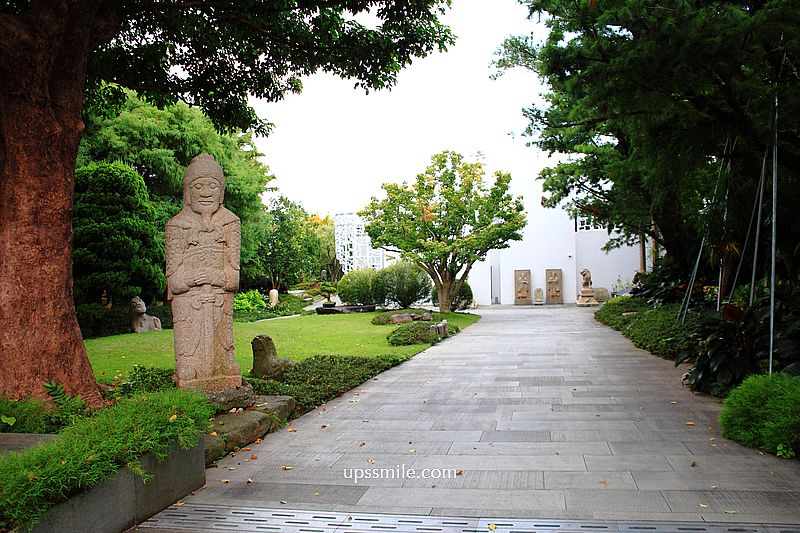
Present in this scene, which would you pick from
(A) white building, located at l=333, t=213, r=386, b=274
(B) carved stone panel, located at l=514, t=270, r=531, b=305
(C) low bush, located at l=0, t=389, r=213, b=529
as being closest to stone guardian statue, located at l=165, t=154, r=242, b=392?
(C) low bush, located at l=0, t=389, r=213, b=529

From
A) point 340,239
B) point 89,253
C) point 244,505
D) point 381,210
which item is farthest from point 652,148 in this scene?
point 340,239

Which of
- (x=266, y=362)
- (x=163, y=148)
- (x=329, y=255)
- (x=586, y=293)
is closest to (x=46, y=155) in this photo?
(x=266, y=362)

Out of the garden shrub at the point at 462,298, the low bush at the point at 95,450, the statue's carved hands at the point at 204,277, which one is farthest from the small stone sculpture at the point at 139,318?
the garden shrub at the point at 462,298

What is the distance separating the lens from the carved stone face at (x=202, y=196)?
6.18 meters

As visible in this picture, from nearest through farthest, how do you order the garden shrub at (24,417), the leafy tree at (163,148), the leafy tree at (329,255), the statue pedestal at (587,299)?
1. the garden shrub at (24,417)
2. the leafy tree at (163,148)
3. the statue pedestal at (587,299)
4. the leafy tree at (329,255)

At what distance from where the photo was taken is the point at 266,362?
8305mm

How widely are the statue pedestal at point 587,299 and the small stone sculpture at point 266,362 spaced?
2416cm

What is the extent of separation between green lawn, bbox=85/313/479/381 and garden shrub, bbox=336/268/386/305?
574 cm

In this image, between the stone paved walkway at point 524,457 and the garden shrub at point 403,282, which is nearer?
the stone paved walkway at point 524,457

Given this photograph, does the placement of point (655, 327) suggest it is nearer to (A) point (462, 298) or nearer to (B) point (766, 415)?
(B) point (766, 415)

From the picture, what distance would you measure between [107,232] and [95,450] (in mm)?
12668

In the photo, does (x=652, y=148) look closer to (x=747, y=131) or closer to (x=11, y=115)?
(x=747, y=131)

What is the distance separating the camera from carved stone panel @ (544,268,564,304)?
33.2m

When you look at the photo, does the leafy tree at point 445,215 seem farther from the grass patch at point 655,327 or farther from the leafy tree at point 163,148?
the grass patch at point 655,327
